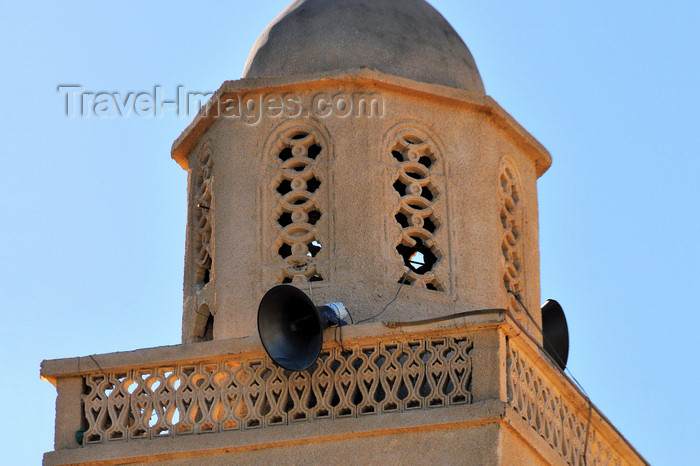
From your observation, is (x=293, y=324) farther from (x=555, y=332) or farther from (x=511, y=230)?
(x=555, y=332)

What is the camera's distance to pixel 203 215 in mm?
14570

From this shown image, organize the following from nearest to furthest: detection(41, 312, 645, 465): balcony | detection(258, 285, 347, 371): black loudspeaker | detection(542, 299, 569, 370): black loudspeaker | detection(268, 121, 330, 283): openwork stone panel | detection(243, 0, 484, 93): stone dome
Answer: detection(41, 312, 645, 465): balcony, detection(258, 285, 347, 371): black loudspeaker, detection(268, 121, 330, 283): openwork stone panel, detection(243, 0, 484, 93): stone dome, detection(542, 299, 569, 370): black loudspeaker

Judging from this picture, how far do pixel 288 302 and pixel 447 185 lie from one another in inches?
70.0

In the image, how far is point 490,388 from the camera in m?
12.3

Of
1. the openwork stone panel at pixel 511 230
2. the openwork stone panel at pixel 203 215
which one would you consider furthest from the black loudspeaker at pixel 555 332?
the openwork stone panel at pixel 203 215

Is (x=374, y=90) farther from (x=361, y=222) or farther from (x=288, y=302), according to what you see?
(x=288, y=302)

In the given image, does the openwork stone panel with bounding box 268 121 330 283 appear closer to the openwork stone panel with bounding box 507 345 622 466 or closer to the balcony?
the balcony

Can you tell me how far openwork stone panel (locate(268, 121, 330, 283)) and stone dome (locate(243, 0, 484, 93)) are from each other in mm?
595

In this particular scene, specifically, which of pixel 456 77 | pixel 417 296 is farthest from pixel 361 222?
pixel 456 77

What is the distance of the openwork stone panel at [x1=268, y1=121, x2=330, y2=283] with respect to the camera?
1374 centimetres

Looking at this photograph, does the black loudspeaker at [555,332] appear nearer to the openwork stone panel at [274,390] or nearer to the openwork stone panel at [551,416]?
the openwork stone panel at [551,416]

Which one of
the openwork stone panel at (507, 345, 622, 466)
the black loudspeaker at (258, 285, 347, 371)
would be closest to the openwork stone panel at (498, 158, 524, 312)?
the openwork stone panel at (507, 345, 622, 466)

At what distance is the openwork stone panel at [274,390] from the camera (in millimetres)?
12562

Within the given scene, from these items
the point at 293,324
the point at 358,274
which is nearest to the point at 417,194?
the point at 358,274
